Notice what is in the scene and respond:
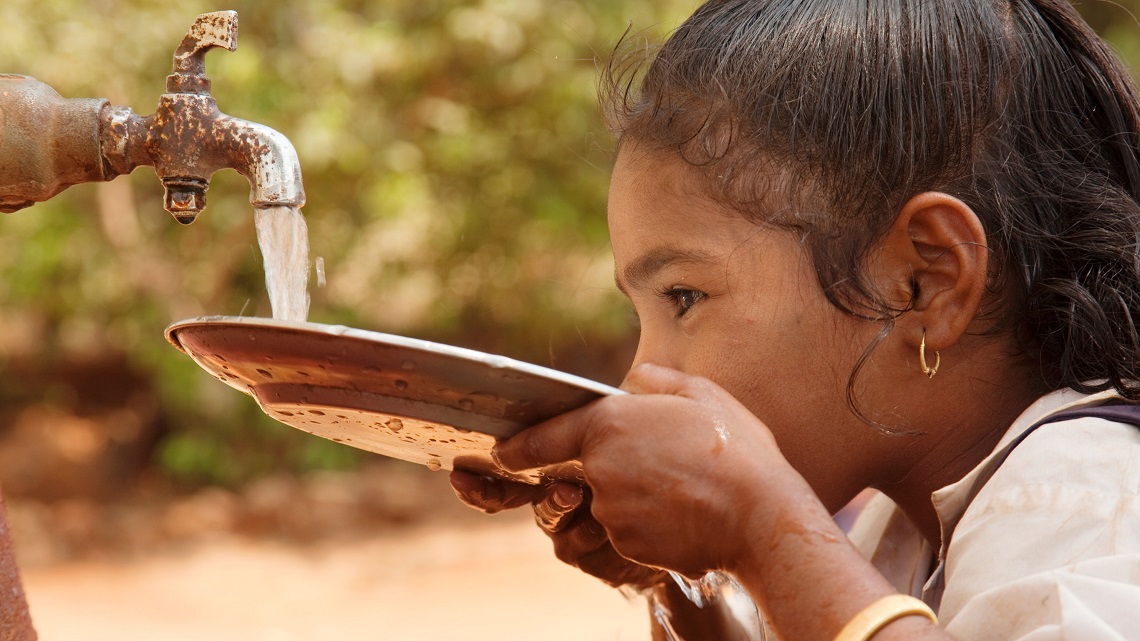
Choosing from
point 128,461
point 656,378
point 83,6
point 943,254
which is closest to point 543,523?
point 656,378

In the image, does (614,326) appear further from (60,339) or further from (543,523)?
(543,523)

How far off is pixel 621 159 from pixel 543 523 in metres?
0.59

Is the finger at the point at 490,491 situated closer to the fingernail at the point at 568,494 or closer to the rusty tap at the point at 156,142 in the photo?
the fingernail at the point at 568,494

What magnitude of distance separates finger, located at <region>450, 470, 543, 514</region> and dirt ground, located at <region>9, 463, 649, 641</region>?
3512 mm

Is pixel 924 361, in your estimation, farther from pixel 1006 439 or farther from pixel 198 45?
pixel 198 45

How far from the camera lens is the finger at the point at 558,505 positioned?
1497 mm

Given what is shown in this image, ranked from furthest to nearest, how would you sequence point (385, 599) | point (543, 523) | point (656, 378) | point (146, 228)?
point (146, 228) → point (385, 599) → point (543, 523) → point (656, 378)

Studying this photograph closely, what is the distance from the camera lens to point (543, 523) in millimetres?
1778

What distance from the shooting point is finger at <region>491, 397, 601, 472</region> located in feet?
4.08

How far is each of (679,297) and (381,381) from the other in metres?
0.67

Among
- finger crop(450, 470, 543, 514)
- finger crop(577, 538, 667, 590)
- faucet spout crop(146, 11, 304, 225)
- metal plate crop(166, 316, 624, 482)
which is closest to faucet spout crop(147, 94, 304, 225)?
faucet spout crop(146, 11, 304, 225)

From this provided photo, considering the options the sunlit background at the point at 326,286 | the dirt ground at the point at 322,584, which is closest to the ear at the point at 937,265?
the dirt ground at the point at 322,584

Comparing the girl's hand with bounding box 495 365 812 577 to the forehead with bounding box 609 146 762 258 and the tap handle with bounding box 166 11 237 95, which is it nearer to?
the forehead with bounding box 609 146 762 258

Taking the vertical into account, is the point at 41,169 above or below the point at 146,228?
above
